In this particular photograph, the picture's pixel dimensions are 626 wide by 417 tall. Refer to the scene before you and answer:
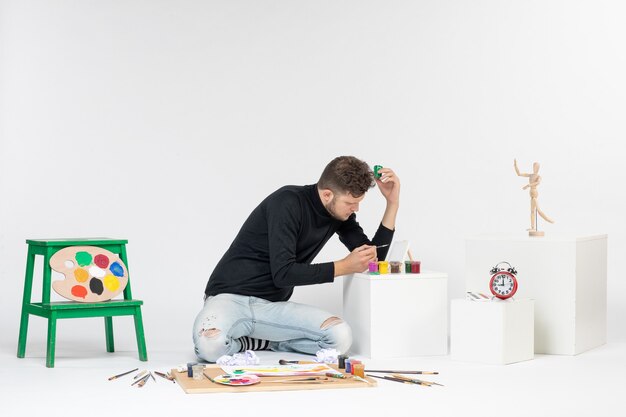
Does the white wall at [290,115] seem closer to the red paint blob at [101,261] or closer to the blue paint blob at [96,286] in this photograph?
the red paint blob at [101,261]

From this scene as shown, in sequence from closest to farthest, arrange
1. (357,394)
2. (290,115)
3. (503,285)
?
(357,394)
(503,285)
(290,115)

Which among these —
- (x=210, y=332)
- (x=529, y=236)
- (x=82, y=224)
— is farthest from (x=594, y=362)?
(x=82, y=224)

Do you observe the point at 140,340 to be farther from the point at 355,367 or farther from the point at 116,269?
the point at 355,367

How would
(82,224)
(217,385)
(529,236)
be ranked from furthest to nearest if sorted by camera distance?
1. (82,224)
2. (529,236)
3. (217,385)

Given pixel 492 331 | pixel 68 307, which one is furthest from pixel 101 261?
pixel 492 331

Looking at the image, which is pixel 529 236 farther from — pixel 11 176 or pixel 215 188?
pixel 11 176

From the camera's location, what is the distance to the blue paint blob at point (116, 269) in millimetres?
4523

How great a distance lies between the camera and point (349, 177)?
4449 mm

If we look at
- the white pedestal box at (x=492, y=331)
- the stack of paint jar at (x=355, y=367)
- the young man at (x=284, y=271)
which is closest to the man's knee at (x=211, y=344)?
the young man at (x=284, y=271)

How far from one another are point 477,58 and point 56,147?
2773 mm

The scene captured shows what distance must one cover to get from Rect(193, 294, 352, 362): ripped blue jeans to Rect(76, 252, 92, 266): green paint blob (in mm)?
571

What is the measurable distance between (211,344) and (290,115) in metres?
2.39

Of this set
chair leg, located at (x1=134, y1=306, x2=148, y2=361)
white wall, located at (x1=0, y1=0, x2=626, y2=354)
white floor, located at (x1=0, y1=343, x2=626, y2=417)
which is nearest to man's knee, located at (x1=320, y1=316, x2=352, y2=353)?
white floor, located at (x1=0, y1=343, x2=626, y2=417)

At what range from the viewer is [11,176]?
6160mm
